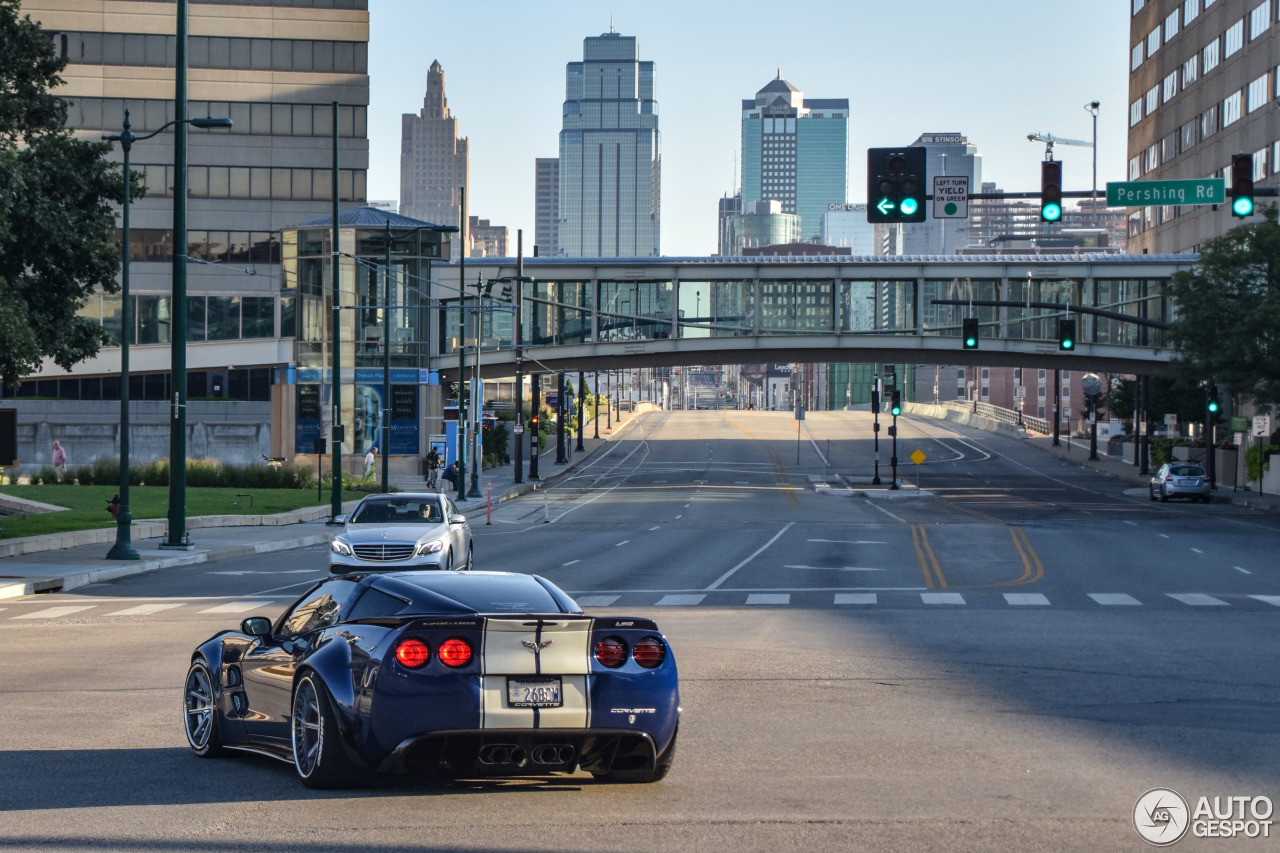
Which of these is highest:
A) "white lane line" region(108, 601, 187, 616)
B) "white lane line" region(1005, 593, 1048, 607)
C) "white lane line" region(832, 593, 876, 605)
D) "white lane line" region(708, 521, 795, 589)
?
"white lane line" region(1005, 593, 1048, 607)

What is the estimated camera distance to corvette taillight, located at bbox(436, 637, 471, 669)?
8312 millimetres

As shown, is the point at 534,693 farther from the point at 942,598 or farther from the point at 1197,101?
the point at 1197,101

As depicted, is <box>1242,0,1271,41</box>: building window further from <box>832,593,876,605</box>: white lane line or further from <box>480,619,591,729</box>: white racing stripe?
<box>480,619,591,729</box>: white racing stripe

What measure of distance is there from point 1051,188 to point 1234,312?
30888mm

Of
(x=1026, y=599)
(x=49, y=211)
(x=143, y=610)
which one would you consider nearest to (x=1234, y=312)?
(x=1026, y=599)

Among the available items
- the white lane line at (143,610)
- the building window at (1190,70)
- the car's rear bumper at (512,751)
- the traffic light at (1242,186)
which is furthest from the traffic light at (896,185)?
the building window at (1190,70)

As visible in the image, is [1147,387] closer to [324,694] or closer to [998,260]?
[998,260]

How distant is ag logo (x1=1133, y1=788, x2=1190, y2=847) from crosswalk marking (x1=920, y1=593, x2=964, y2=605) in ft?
44.7

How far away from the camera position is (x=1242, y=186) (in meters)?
24.4

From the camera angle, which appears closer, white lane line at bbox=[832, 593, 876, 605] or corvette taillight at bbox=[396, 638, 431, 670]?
corvette taillight at bbox=[396, 638, 431, 670]

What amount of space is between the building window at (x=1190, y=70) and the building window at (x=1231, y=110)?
6.27 metres

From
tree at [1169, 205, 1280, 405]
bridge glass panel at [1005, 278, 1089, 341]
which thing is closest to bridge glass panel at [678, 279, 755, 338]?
bridge glass panel at [1005, 278, 1089, 341]

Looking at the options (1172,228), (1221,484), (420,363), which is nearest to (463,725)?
(420,363)

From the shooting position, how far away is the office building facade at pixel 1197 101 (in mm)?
81000
